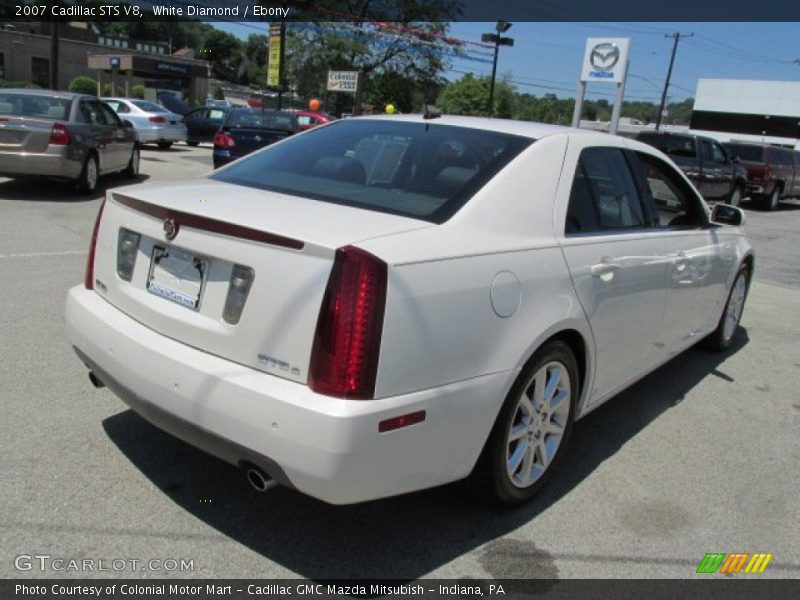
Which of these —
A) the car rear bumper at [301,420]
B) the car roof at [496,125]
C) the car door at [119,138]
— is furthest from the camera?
the car door at [119,138]

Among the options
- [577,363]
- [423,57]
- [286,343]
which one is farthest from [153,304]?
[423,57]

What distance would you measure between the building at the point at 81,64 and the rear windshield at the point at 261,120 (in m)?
36.7

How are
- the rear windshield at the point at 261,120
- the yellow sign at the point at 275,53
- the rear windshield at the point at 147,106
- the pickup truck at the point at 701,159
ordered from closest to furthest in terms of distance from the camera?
the rear windshield at the point at 261,120 → the pickup truck at the point at 701,159 → the rear windshield at the point at 147,106 → the yellow sign at the point at 275,53

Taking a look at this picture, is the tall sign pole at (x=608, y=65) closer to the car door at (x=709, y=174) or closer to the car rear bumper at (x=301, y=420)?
the car door at (x=709, y=174)

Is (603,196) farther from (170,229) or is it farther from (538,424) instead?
(170,229)

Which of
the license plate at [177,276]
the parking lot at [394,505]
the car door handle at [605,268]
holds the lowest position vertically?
the parking lot at [394,505]

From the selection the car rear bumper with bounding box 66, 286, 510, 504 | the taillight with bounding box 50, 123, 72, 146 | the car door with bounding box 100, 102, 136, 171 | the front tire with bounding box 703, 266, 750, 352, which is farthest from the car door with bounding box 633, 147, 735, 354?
the car door with bounding box 100, 102, 136, 171

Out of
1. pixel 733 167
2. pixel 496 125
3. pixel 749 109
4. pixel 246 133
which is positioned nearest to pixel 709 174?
pixel 733 167

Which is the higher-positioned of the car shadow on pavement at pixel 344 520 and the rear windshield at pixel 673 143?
the rear windshield at pixel 673 143

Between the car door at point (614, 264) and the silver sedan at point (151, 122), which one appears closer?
the car door at point (614, 264)

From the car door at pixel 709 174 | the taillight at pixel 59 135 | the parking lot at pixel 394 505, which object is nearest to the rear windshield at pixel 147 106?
the taillight at pixel 59 135

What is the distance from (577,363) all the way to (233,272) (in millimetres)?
1690

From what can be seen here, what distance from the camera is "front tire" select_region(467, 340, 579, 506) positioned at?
9.25ft

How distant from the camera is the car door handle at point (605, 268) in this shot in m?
3.23
